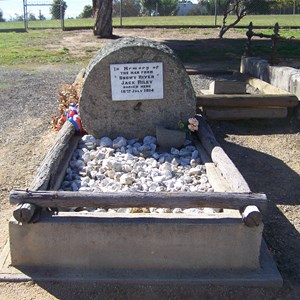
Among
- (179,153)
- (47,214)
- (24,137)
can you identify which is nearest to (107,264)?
(47,214)

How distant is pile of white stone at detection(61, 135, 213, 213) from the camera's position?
15.8 ft

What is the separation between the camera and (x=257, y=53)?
14961 millimetres

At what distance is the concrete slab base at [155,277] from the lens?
12.1ft

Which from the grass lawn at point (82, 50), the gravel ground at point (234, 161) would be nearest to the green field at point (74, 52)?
the grass lawn at point (82, 50)

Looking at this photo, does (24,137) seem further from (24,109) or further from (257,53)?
(257,53)

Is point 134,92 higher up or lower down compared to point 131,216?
higher up

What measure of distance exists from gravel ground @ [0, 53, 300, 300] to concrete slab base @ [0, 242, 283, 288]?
54mm

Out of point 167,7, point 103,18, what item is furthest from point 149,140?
point 167,7

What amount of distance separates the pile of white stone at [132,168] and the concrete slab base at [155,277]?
2.36 ft

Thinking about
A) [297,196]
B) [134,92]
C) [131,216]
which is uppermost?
[134,92]

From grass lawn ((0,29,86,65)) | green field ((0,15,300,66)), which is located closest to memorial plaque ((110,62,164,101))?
green field ((0,15,300,66))

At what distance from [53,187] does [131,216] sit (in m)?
1.01

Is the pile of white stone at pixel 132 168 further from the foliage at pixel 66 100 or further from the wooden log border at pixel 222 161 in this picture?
the foliage at pixel 66 100

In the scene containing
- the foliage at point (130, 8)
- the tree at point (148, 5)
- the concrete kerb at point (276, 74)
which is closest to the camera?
the concrete kerb at point (276, 74)
